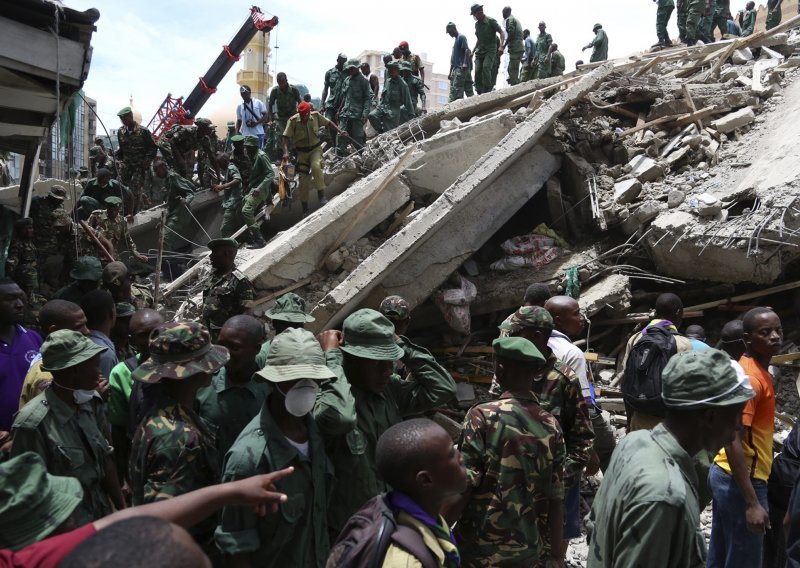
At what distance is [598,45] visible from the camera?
50.8 feet

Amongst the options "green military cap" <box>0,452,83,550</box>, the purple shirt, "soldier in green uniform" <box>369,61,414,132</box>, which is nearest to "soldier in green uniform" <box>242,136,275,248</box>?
"soldier in green uniform" <box>369,61,414,132</box>

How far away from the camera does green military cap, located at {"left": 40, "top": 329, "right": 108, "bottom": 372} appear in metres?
2.62

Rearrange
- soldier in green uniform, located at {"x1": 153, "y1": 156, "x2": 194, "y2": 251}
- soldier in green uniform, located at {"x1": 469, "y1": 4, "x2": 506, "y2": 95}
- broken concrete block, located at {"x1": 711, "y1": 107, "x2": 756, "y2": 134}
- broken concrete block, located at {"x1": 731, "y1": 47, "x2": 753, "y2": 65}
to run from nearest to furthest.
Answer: broken concrete block, located at {"x1": 711, "y1": 107, "x2": 756, "y2": 134}
soldier in green uniform, located at {"x1": 153, "y1": 156, "x2": 194, "y2": 251}
broken concrete block, located at {"x1": 731, "y1": 47, "x2": 753, "y2": 65}
soldier in green uniform, located at {"x1": 469, "y1": 4, "x2": 506, "y2": 95}

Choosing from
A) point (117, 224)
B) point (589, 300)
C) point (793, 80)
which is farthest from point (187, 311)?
point (793, 80)

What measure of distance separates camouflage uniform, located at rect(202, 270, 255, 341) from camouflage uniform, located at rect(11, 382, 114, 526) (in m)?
1.85

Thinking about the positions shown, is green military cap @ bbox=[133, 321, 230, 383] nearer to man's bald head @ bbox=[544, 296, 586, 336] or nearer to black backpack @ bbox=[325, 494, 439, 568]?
black backpack @ bbox=[325, 494, 439, 568]

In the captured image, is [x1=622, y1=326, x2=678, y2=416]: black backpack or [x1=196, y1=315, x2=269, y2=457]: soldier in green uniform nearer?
[x1=196, y1=315, x2=269, y2=457]: soldier in green uniform

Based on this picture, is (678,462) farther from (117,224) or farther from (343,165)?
(343,165)

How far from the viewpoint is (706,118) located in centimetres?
924

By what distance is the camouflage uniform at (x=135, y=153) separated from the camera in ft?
32.4

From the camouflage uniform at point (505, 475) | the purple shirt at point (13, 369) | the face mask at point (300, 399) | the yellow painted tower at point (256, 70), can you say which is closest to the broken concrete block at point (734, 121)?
the camouflage uniform at point (505, 475)

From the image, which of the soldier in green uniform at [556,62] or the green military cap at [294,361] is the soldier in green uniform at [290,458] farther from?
the soldier in green uniform at [556,62]

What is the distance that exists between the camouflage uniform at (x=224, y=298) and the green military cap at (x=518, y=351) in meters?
2.51

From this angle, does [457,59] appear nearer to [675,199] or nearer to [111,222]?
[675,199]
